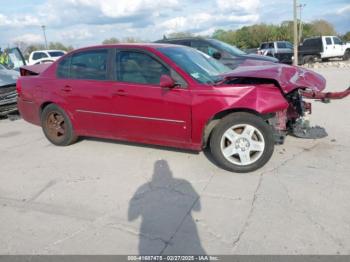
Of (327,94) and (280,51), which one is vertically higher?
(280,51)

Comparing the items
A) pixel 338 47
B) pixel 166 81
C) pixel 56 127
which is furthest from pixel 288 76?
pixel 338 47

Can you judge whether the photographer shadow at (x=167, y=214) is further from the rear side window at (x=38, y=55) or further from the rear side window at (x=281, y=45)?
the rear side window at (x=281, y=45)

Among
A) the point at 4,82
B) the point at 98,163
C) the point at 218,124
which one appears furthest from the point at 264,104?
the point at 4,82

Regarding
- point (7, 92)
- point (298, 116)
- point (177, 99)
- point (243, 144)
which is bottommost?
point (243, 144)

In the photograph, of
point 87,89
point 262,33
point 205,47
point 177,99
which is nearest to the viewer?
point 177,99

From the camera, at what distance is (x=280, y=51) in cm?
2603

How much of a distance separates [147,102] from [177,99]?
0.46 m

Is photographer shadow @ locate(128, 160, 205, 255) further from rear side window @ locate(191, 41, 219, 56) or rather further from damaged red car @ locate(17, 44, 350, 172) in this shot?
rear side window @ locate(191, 41, 219, 56)

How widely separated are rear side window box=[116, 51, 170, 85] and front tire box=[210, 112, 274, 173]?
1.09 metres

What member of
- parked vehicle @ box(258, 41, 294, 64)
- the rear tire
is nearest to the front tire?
the rear tire

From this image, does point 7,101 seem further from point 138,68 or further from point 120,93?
point 138,68

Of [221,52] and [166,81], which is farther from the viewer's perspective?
[221,52]

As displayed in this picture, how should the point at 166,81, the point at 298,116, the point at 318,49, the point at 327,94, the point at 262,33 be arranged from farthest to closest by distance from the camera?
1. the point at 262,33
2. the point at 318,49
3. the point at 298,116
4. the point at 327,94
5. the point at 166,81

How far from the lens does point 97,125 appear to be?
542 centimetres
